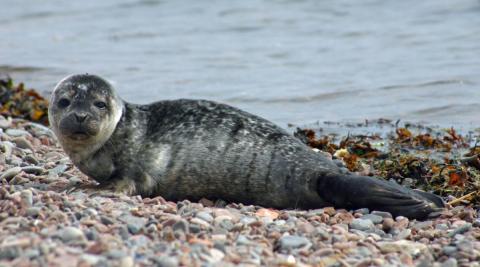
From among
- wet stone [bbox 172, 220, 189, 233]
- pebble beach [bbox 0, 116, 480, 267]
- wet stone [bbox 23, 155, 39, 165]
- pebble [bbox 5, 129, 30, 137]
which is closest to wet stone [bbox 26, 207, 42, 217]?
pebble beach [bbox 0, 116, 480, 267]

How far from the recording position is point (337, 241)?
17.4 ft

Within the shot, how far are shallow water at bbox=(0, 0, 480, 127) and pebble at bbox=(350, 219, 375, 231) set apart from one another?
4.03 meters

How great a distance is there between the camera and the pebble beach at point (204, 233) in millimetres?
4531

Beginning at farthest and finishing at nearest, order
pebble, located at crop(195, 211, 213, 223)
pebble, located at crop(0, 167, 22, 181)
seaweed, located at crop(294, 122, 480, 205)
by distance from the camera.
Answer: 1. seaweed, located at crop(294, 122, 480, 205)
2. pebble, located at crop(0, 167, 22, 181)
3. pebble, located at crop(195, 211, 213, 223)

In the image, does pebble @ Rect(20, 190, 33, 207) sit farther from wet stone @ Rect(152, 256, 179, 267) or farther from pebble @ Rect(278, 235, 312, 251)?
pebble @ Rect(278, 235, 312, 251)

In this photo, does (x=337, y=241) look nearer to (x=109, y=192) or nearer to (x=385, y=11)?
(x=109, y=192)

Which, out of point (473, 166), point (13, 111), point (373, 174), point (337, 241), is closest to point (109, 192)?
point (337, 241)

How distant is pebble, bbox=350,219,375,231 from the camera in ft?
19.0

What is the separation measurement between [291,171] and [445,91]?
526cm

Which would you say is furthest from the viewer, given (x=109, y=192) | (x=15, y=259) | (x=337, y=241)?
(x=109, y=192)

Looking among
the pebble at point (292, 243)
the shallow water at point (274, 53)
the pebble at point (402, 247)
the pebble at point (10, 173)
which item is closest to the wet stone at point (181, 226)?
the pebble at point (292, 243)

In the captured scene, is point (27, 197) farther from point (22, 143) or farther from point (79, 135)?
point (22, 143)

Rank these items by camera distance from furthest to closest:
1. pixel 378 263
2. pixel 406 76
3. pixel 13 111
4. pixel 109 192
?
pixel 406 76
pixel 13 111
pixel 109 192
pixel 378 263

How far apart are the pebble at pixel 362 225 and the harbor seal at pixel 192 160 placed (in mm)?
374
